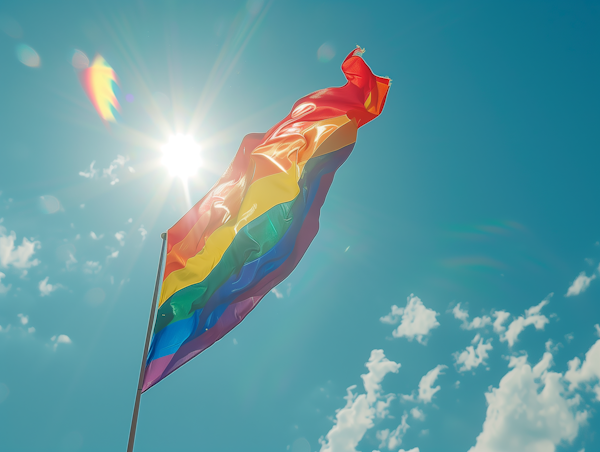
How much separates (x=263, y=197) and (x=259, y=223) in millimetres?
604

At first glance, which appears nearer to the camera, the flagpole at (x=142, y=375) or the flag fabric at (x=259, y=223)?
the flagpole at (x=142, y=375)

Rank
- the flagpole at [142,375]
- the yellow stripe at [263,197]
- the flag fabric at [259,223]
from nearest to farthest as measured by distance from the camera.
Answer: the flagpole at [142,375]
the flag fabric at [259,223]
the yellow stripe at [263,197]

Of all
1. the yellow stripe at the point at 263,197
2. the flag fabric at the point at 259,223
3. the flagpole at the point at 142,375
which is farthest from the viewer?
the yellow stripe at the point at 263,197

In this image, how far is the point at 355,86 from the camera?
30.2ft

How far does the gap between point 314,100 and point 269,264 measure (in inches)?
168

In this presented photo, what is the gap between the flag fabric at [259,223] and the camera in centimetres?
805

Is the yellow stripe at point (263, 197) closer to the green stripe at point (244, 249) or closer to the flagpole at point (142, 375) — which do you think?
A: the green stripe at point (244, 249)

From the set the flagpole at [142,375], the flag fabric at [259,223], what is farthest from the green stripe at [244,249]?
the flagpole at [142,375]

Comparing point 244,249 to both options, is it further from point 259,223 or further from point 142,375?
point 142,375

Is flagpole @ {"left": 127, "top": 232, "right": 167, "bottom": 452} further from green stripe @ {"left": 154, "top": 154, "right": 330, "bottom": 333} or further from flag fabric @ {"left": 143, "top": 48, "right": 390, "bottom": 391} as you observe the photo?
green stripe @ {"left": 154, "top": 154, "right": 330, "bottom": 333}

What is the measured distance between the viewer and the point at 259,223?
28.0ft

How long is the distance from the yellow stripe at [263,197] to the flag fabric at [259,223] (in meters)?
0.02

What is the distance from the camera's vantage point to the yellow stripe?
8391mm

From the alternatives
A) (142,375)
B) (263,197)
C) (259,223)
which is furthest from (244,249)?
(142,375)
